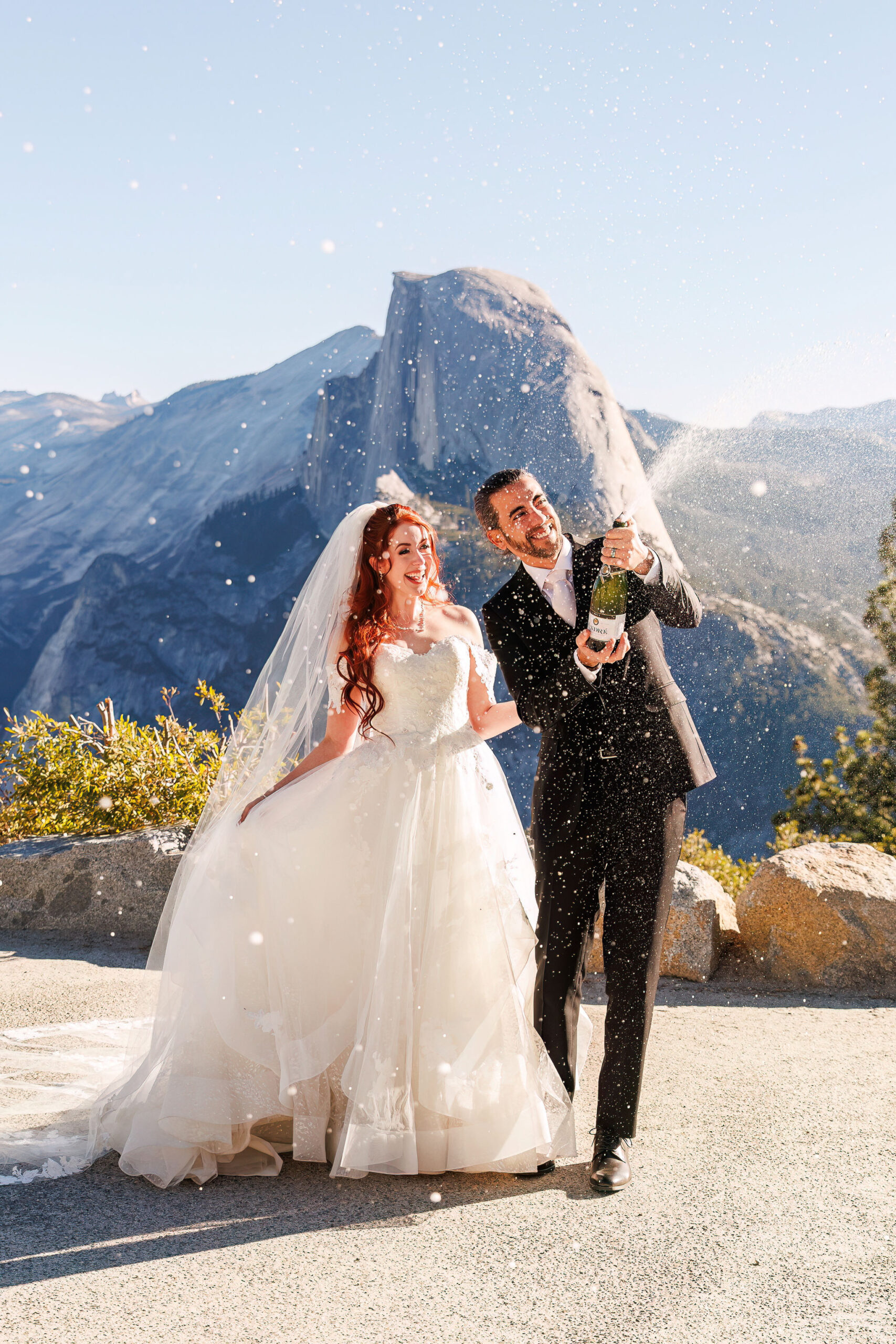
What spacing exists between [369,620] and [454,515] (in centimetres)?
6415

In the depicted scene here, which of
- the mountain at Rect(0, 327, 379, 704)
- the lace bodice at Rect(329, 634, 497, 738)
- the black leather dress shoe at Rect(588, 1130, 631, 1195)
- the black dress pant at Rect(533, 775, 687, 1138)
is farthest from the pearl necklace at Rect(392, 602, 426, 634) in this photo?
the mountain at Rect(0, 327, 379, 704)

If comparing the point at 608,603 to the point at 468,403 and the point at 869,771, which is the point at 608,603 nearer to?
the point at 869,771

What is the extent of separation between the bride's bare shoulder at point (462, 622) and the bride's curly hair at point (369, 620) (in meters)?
0.17

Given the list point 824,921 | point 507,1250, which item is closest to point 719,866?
point 824,921

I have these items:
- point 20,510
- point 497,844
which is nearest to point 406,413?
point 20,510

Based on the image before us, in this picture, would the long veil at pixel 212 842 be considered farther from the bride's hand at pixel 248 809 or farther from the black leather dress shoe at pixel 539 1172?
the black leather dress shoe at pixel 539 1172

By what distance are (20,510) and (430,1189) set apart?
11692 centimetres

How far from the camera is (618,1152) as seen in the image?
2.95m

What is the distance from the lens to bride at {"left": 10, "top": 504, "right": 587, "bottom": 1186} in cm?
291

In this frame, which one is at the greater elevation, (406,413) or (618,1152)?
(406,413)

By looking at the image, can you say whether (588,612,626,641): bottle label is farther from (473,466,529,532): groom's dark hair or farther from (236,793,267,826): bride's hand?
(236,793,267,826): bride's hand

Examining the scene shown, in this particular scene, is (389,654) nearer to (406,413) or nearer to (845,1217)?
(845,1217)

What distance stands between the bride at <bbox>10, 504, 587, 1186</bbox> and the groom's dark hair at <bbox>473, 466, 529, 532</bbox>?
397 millimetres

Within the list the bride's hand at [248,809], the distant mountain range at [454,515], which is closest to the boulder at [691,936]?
the bride's hand at [248,809]
